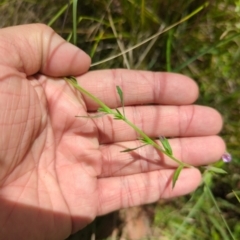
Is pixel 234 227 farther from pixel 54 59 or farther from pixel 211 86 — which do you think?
pixel 54 59

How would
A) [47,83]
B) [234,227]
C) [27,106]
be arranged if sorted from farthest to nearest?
[234,227], [47,83], [27,106]

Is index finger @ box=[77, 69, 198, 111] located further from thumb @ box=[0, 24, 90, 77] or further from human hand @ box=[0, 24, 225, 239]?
thumb @ box=[0, 24, 90, 77]

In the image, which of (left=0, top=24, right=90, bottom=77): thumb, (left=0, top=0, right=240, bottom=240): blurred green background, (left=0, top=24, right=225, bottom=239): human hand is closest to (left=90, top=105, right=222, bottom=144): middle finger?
(left=0, top=24, right=225, bottom=239): human hand

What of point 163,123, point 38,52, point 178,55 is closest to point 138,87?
point 163,123

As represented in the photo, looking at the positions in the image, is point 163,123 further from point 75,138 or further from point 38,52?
point 38,52

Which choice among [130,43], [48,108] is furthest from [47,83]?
[130,43]

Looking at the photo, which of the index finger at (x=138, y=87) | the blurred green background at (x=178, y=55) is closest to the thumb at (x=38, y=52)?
the index finger at (x=138, y=87)

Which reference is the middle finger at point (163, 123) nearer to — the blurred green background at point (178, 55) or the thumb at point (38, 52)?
the blurred green background at point (178, 55)
